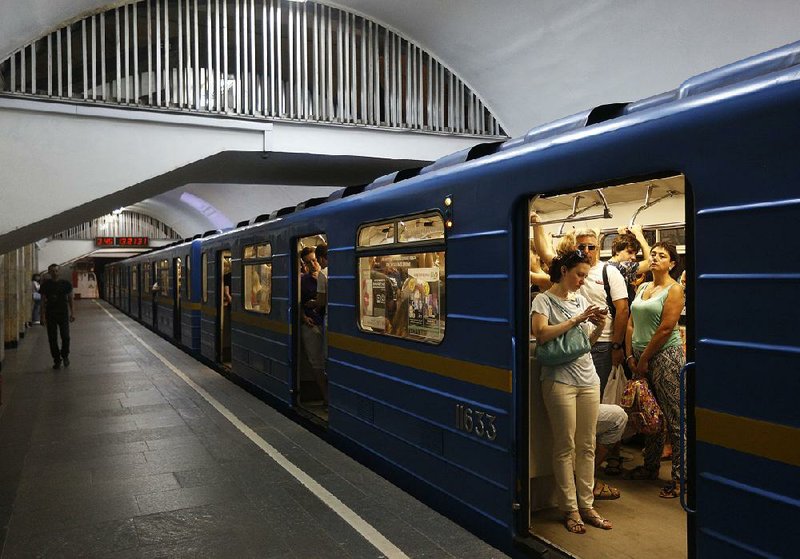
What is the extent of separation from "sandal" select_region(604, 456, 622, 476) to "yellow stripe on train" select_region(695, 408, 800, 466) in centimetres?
256

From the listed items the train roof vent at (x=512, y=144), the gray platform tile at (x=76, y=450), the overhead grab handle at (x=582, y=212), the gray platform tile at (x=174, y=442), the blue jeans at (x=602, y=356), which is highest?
the train roof vent at (x=512, y=144)

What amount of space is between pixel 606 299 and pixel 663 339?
72 cm

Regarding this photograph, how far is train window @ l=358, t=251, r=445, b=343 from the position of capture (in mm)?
4453

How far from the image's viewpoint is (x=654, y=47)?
803 cm

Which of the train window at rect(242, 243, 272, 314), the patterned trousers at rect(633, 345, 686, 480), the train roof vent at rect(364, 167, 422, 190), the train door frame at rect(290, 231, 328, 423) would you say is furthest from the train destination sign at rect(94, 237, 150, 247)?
the patterned trousers at rect(633, 345, 686, 480)

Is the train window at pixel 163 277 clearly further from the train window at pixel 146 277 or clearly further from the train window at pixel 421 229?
the train window at pixel 421 229

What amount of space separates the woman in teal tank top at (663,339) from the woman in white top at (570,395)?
0.69m

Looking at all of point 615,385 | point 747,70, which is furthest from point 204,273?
point 747,70

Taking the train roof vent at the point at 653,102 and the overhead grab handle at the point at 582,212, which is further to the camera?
the overhead grab handle at the point at 582,212

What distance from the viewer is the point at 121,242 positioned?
34.7m

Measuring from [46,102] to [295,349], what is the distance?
4581 mm

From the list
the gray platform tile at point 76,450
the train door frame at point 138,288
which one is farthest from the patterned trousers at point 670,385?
the train door frame at point 138,288

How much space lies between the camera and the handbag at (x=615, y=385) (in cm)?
525

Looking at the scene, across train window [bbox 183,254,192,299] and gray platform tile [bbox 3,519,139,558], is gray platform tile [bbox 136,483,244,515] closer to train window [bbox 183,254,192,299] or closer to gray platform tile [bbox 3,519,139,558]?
gray platform tile [bbox 3,519,139,558]
